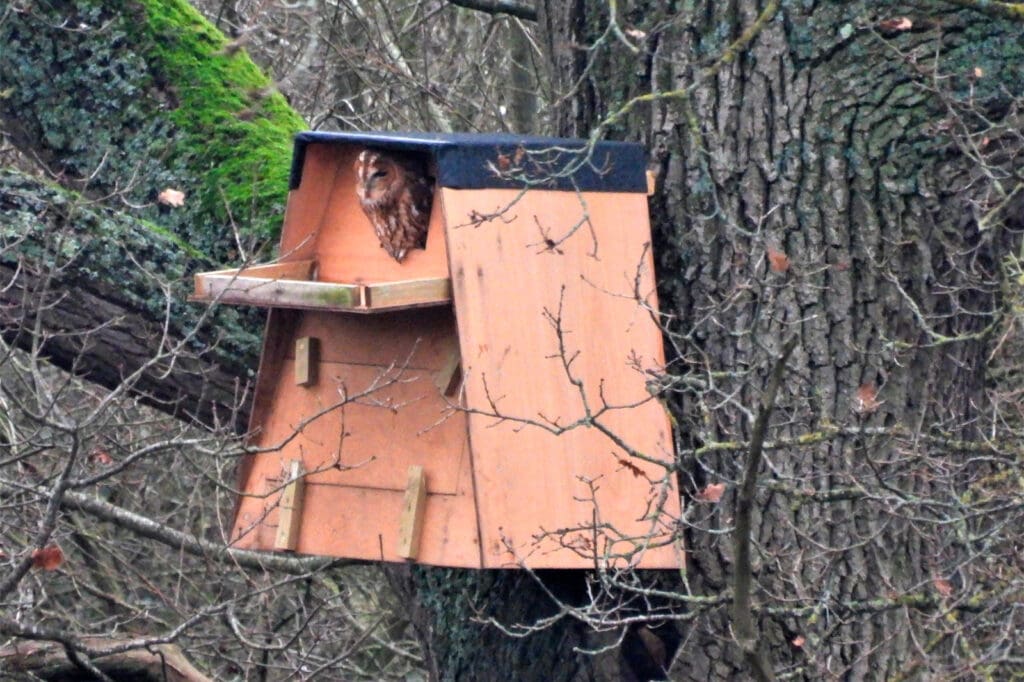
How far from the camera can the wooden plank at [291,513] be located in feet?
10.0

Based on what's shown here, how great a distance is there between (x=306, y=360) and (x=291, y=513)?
13.8 inches

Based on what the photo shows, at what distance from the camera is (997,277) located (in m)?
2.91

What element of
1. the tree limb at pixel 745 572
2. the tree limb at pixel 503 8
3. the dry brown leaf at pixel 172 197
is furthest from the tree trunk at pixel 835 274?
the dry brown leaf at pixel 172 197

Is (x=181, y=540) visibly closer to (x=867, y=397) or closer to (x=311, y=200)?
(x=311, y=200)

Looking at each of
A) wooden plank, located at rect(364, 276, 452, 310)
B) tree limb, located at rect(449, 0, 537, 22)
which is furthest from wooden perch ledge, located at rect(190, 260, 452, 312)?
tree limb, located at rect(449, 0, 537, 22)

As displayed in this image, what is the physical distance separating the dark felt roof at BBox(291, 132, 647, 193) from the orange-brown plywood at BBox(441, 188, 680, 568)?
3 centimetres

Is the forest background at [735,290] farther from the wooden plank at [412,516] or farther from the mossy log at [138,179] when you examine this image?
the wooden plank at [412,516]

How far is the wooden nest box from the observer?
104 inches

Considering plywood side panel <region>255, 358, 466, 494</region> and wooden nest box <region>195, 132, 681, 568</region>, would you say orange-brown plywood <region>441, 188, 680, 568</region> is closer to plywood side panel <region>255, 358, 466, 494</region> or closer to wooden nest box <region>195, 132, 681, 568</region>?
wooden nest box <region>195, 132, 681, 568</region>

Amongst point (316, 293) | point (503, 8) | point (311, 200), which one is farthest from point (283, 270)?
point (503, 8)

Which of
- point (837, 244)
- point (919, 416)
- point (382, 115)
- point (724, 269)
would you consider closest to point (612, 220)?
point (724, 269)

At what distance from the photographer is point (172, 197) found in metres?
3.46

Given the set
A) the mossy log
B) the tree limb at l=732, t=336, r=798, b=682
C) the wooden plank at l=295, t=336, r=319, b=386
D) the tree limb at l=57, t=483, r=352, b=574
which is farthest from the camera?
the tree limb at l=57, t=483, r=352, b=574

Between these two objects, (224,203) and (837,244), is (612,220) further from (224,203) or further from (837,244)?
(224,203)
